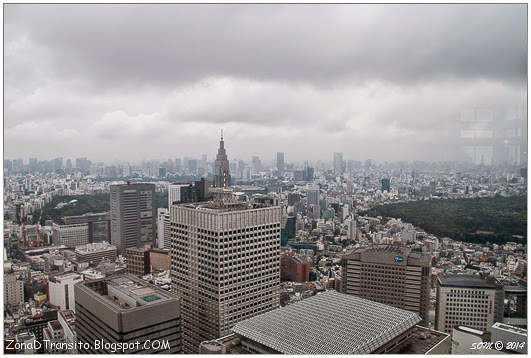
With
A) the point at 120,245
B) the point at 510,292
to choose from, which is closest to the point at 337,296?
the point at 510,292

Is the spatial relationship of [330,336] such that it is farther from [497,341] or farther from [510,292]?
[510,292]

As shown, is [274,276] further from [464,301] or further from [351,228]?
[351,228]

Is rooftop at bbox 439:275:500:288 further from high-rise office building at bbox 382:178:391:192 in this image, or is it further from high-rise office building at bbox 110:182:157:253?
high-rise office building at bbox 110:182:157:253

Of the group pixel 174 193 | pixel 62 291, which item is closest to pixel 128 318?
pixel 62 291

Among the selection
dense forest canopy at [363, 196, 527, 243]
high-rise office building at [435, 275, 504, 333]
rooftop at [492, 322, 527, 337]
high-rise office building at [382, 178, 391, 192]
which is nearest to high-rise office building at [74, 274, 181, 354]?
rooftop at [492, 322, 527, 337]

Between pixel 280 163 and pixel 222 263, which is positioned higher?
pixel 280 163

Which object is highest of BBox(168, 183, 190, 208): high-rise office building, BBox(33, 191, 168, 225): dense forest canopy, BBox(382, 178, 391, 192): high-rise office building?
BBox(382, 178, 391, 192): high-rise office building
